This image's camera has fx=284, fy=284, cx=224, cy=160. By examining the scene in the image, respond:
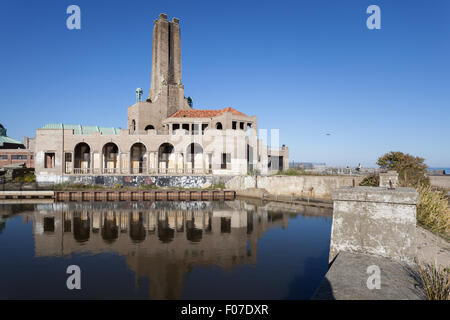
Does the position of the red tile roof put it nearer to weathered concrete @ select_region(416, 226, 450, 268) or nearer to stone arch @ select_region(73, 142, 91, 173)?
stone arch @ select_region(73, 142, 91, 173)

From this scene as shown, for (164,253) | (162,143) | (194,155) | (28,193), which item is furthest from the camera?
(194,155)

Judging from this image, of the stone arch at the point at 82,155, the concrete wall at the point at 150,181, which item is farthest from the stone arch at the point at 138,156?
the stone arch at the point at 82,155

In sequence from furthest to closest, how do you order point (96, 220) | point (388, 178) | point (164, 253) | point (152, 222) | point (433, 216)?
1. point (96, 220)
2. point (152, 222)
3. point (164, 253)
4. point (433, 216)
5. point (388, 178)

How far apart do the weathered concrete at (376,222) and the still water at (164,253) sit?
196 inches

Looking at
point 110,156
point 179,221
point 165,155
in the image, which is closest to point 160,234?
point 179,221

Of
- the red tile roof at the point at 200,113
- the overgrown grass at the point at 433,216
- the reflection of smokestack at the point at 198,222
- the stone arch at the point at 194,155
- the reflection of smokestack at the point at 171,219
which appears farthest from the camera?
the red tile roof at the point at 200,113

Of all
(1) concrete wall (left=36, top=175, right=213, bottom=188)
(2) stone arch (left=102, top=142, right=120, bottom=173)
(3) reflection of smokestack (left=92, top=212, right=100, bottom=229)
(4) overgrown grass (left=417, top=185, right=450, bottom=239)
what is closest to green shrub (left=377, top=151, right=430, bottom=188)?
(4) overgrown grass (left=417, top=185, right=450, bottom=239)

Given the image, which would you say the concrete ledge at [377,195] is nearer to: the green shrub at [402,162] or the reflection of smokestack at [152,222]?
the reflection of smokestack at [152,222]

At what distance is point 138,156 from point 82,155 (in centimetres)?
937

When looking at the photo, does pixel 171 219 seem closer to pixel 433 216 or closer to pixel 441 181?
pixel 433 216

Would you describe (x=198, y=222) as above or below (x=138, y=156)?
below

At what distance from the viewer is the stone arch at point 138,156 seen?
4619 centimetres

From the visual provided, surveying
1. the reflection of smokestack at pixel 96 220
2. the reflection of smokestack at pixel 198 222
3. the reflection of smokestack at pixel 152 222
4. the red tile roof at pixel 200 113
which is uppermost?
the red tile roof at pixel 200 113

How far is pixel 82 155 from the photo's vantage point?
47.2m
